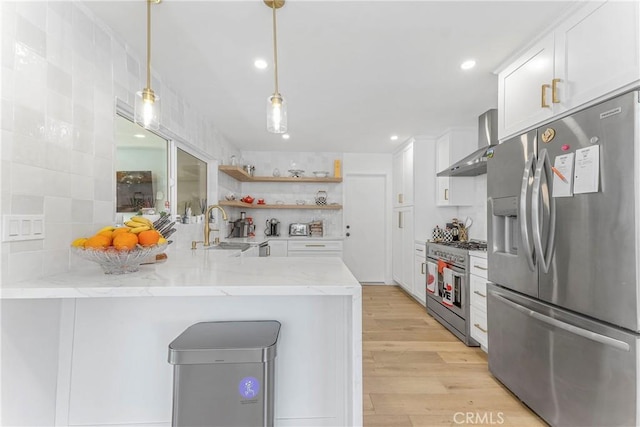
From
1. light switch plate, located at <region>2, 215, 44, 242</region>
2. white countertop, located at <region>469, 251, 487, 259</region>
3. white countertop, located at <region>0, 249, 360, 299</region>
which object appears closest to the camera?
white countertop, located at <region>0, 249, 360, 299</region>

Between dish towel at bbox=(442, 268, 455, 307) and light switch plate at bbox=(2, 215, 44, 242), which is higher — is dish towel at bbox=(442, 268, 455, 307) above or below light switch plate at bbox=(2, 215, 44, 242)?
below

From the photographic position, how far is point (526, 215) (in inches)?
64.1

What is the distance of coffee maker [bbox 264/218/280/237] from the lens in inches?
188

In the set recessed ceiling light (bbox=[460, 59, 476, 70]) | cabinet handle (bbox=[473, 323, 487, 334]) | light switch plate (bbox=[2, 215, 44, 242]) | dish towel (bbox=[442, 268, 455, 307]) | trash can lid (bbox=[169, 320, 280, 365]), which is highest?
recessed ceiling light (bbox=[460, 59, 476, 70])

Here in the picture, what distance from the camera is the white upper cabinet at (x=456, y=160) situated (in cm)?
357

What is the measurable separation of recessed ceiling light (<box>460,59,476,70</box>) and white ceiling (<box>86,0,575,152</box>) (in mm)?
40

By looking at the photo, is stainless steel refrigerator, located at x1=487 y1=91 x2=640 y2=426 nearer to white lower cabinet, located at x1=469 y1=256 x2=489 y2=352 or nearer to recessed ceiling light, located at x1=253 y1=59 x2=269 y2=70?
white lower cabinet, located at x1=469 y1=256 x2=489 y2=352

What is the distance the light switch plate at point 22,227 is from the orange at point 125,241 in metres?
0.31

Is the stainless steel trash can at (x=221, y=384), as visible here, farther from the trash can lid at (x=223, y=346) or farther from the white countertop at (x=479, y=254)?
the white countertop at (x=479, y=254)

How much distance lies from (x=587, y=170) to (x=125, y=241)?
203 cm

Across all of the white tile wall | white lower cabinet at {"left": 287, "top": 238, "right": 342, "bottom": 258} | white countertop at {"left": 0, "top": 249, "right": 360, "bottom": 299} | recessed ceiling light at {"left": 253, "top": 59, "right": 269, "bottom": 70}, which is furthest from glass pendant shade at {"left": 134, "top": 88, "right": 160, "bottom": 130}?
white lower cabinet at {"left": 287, "top": 238, "right": 342, "bottom": 258}

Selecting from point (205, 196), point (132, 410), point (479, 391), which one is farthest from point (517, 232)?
point (205, 196)

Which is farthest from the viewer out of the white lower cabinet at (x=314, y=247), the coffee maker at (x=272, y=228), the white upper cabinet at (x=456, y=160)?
the coffee maker at (x=272, y=228)

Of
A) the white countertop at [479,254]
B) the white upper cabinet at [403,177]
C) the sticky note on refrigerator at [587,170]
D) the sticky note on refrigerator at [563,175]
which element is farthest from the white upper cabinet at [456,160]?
the sticky note on refrigerator at [587,170]
